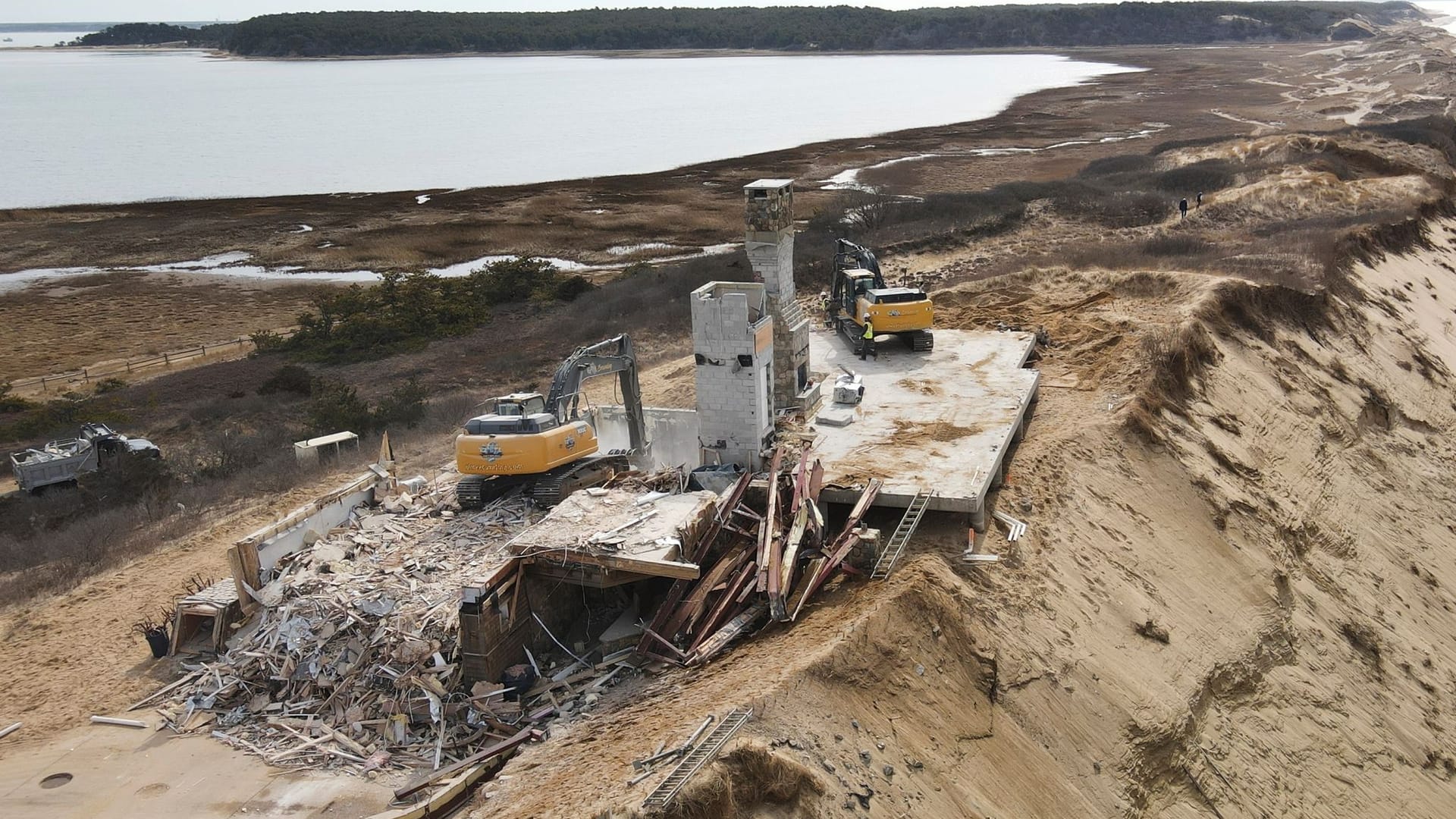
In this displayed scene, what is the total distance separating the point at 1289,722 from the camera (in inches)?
615

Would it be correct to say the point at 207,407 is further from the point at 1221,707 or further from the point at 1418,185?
the point at 1418,185

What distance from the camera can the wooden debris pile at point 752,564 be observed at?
13914 millimetres

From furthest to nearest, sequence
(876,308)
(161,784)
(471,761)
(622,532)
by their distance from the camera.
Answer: (876,308) < (622,532) < (161,784) < (471,761)

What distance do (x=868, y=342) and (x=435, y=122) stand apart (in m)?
102

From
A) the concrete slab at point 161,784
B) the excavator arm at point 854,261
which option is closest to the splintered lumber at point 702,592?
the concrete slab at point 161,784

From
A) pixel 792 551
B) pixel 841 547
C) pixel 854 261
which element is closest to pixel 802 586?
pixel 792 551

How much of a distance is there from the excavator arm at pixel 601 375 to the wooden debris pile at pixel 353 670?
9.51 ft

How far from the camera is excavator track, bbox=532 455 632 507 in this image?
17188 mm

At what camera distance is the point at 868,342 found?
23094 mm

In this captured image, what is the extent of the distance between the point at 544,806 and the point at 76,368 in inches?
1363

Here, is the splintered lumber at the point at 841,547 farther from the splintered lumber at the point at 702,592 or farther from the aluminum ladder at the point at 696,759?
the aluminum ladder at the point at 696,759

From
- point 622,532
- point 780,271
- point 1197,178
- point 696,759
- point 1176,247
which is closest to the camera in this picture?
point 696,759

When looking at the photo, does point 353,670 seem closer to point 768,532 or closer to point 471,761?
point 471,761

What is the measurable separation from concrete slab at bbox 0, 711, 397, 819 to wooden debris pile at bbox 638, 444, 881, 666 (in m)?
4.10
